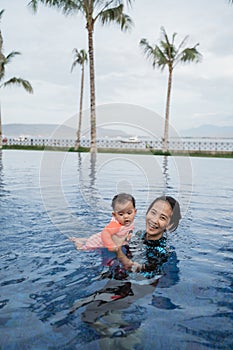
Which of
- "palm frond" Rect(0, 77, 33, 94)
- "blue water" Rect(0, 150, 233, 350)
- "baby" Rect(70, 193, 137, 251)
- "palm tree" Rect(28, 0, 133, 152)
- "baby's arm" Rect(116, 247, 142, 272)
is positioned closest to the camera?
"blue water" Rect(0, 150, 233, 350)

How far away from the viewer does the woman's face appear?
11.2 ft

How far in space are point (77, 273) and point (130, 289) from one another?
667mm

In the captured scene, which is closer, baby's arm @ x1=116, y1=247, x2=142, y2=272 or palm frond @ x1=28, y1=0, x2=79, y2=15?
baby's arm @ x1=116, y1=247, x2=142, y2=272

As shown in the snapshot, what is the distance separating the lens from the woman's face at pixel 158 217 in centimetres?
342

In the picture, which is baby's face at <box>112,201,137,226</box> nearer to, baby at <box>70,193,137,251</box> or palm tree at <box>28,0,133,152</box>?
baby at <box>70,193,137,251</box>

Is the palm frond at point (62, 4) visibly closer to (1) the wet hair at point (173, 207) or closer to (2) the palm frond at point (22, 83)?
(2) the palm frond at point (22, 83)

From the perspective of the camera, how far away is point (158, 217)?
3434 millimetres

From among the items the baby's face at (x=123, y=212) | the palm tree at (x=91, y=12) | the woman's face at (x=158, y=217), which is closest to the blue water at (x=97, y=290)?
the woman's face at (x=158, y=217)

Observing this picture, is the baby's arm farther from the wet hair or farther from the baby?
the wet hair

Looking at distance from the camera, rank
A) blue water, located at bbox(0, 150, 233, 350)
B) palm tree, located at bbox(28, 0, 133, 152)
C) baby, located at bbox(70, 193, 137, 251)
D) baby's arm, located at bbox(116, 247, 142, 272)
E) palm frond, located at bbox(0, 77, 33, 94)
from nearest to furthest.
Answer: blue water, located at bbox(0, 150, 233, 350), baby's arm, located at bbox(116, 247, 142, 272), baby, located at bbox(70, 193, 137, 251), palm tree, located at bbox(28, 0, 133, 152), palm frond, located at bbox(0, 77, 33, 94)

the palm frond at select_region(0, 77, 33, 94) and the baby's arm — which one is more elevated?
the palm frond at select_region(0, 77, 33, 94)

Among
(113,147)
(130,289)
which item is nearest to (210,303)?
(130,289)

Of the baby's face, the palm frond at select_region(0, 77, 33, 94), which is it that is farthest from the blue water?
the palm frond at select_region(0, 77, 33, 94)

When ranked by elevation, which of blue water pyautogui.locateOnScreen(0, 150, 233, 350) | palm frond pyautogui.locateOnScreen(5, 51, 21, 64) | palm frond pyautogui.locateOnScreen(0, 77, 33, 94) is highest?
palm frond pyautogui.locateOnScreen(5, 51, 21, 64)
